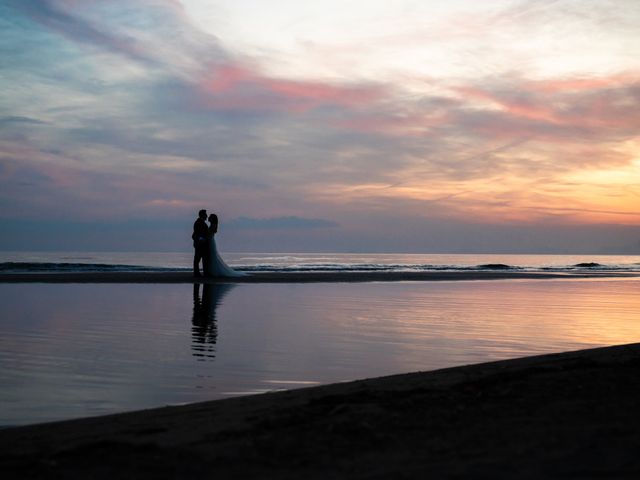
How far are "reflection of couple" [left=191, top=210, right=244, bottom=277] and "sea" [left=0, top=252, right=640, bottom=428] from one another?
972 centimetres

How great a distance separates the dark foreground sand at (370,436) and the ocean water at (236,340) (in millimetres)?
1170

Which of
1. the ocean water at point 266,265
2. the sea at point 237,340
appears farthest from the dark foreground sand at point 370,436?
the ocean water at point 266,265

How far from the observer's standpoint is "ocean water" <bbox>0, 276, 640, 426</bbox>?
21.3 ft

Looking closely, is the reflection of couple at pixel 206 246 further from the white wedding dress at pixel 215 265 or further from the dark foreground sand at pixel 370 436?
the dark foreground sand at pixel 370 436

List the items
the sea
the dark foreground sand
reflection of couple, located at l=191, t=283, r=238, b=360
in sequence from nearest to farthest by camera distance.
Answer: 1. the dark foreground sand
2. the sea
3. reflection of couple, located at l=191, t=283, r=238, b=360

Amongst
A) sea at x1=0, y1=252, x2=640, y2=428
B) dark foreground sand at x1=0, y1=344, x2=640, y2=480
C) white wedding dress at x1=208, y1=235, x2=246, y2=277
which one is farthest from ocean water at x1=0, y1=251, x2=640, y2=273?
dark foreground sand at x1=0, y1=344, x2=640, y2=480

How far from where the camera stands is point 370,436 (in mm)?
4215

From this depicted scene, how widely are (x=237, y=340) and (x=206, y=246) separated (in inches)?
745

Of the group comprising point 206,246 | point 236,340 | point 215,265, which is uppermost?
point 206,246

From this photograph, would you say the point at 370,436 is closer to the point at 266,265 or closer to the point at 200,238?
the point at 200,238

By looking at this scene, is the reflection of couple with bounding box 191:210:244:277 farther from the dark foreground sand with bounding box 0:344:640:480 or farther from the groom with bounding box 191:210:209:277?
the dark foreground sand with bounding box 0:344:640:480

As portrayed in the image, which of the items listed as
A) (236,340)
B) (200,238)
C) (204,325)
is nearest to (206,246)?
(200,238)

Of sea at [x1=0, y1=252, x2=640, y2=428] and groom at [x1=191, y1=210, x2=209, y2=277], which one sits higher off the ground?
groom at [x1=191, y1=210, x2=209, y2=277]

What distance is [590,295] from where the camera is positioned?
20.8 m
